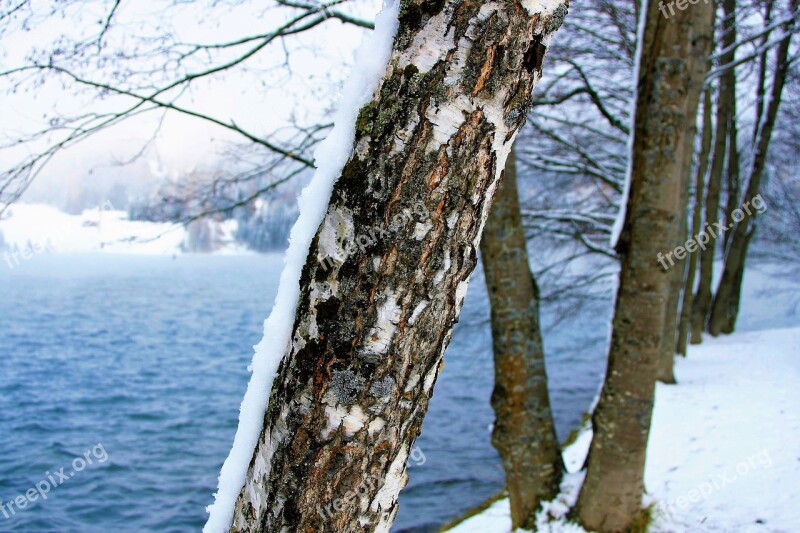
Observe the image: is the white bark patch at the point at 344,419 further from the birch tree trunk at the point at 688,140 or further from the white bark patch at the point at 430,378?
the birch tree trunk at the point at 688,140

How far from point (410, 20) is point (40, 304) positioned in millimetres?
26518

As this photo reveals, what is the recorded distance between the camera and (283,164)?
582 cm

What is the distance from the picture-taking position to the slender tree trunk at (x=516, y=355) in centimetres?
355

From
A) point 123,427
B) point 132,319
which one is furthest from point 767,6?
point 132,319

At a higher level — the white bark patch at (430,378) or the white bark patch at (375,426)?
the white bark patch at (430,378)

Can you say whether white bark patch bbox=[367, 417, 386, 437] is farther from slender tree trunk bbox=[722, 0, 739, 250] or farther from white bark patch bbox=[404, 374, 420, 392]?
slender tree trunk bbox=[722, 0, 739, 250]

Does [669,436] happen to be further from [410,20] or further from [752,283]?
[752,283]

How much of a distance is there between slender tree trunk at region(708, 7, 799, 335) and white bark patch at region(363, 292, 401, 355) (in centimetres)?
1097

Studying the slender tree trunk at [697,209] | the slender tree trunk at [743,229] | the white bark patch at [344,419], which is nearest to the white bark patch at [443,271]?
the white bark patch at [344,419]

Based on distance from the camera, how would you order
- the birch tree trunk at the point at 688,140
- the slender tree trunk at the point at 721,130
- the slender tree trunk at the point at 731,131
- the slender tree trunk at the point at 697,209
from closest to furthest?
the birch tree trunk at the point at 688,140, the slender tree trunk at the point at 697,209, the slender tree trunk at the point at 731,131, the slender tree trunk at the point at 721,130

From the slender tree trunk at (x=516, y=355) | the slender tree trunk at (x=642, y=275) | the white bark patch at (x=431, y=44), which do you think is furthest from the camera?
the slender tree trunk at (x=516, y=355)

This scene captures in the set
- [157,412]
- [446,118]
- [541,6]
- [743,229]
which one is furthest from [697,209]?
[157,412]

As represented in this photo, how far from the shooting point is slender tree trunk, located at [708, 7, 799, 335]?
1096 cm

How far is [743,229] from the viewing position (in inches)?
472
